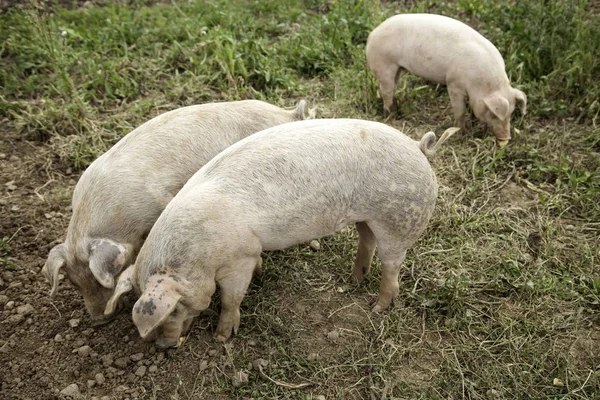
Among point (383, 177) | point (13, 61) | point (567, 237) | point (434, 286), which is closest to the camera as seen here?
point (383, 177)

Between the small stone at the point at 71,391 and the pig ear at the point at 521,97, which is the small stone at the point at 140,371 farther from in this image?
the pig ear at the point at 521,97

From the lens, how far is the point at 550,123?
17.9 feet

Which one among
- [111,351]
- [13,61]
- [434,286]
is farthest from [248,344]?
[13,61]

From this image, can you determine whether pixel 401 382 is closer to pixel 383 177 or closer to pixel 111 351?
pixel 383 177

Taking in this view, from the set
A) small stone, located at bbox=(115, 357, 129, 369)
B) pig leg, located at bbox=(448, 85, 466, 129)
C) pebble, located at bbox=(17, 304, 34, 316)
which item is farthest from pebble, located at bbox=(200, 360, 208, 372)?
pig leg, located at bbox=(448, 85, 466, 129)

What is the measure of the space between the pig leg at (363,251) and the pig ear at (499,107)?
1984mm

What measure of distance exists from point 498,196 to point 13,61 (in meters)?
5.40

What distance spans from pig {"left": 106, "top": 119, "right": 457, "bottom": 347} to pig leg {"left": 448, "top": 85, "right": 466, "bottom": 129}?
2030 millimetres

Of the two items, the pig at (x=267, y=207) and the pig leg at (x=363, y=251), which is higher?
the pig at (x=267, y=207)

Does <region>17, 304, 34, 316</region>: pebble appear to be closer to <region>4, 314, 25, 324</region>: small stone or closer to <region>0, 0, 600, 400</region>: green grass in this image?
<region>4, 314, 25, 324</region>: small stone

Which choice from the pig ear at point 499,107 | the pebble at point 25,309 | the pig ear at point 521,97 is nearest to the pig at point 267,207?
the pebble at point 25,309

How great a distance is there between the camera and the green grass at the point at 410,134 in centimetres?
348

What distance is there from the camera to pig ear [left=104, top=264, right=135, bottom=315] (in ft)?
10.2

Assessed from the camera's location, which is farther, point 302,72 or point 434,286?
point 302,72
